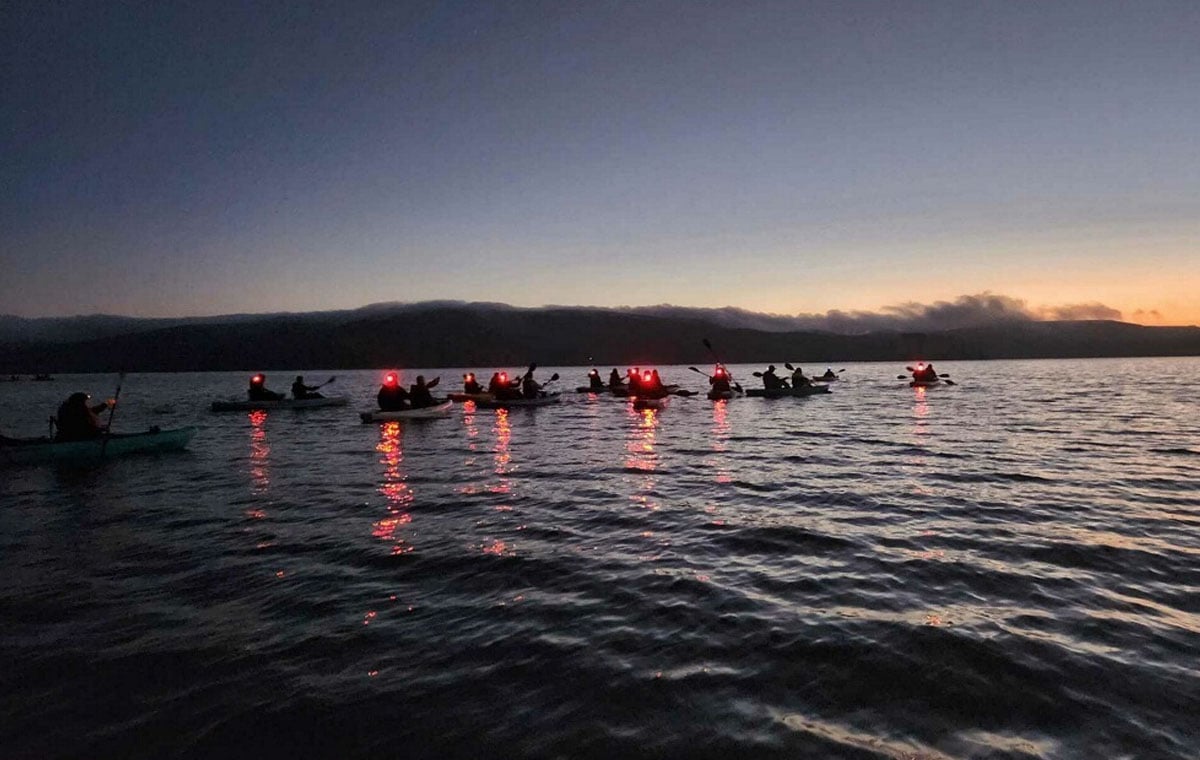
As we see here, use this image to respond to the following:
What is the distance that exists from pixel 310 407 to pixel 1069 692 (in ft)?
177

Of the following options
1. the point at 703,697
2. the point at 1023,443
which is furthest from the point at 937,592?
the point at 1023,443

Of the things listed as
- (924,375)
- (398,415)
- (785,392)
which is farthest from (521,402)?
(924,375)

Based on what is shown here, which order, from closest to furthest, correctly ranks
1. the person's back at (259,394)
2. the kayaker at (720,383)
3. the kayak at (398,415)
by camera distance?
1. the kayak at (398,415)
2. the person's back at (259,394)
3. the kayaker at (720,383)

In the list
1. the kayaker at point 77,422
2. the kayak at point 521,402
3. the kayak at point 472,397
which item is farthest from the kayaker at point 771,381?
the kayaker at point 77,422

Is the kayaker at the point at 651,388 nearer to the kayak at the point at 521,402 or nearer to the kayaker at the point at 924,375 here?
the kayak at the point at 521,402

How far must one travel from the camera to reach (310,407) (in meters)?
51.9

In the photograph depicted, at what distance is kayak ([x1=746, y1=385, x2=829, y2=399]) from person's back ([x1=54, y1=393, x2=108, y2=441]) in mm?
Answer: 40794

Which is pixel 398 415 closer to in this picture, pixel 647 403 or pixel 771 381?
pixel 647 403

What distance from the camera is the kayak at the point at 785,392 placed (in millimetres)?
50281

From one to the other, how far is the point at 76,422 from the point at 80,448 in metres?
1.01

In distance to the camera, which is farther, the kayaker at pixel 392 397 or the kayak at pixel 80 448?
the kayaker at pixel 392 397

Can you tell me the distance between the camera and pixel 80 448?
76.3 feet

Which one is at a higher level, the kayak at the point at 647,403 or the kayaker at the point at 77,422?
the kayaker at the point at 77,422

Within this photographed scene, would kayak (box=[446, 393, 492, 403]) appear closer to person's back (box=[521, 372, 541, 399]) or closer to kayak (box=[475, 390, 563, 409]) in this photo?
kayak (box=[475, 390, 563, 409])
